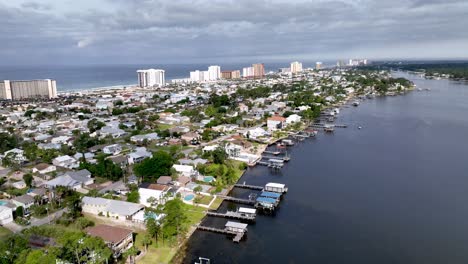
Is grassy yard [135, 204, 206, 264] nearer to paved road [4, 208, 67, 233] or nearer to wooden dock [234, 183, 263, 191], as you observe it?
paved road [4, 208, 67, 233]

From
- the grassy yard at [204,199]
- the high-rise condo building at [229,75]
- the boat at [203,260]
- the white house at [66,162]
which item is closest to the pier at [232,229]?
the boat at [203,260]

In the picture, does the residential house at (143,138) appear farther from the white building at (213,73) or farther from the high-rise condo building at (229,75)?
the high-rise condo building at (229,75)

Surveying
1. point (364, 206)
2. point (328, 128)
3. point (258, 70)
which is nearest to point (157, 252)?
point (364, 206)

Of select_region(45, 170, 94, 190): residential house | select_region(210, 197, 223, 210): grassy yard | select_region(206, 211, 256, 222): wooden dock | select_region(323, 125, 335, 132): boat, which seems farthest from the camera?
select_region(323, 125, 335, 132): boat

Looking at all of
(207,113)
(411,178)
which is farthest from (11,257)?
(207,113)

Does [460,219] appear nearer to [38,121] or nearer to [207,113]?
[207,113]

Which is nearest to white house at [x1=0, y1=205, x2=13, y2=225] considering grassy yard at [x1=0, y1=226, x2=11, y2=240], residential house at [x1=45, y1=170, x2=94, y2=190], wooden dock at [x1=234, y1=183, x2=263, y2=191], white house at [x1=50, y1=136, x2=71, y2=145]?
grassy yard at [x1=0, y1=226, x2=11, y2=240]
